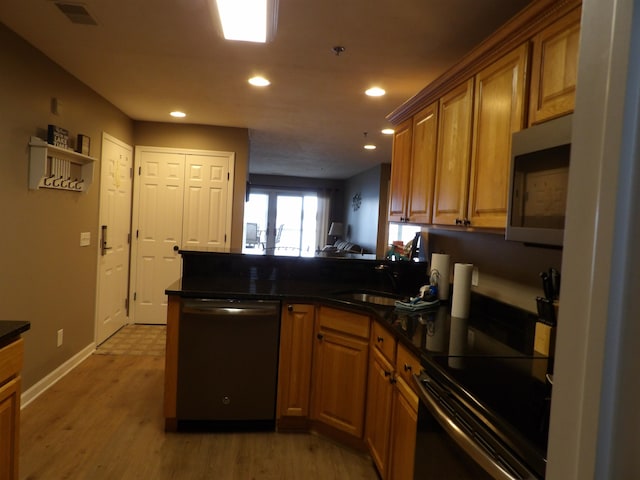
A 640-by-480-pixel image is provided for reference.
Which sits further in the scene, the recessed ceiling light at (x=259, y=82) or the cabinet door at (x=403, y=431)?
the recessed ceiling light at (x=259, y=82)

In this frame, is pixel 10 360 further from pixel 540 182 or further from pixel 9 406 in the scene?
pixel 540 182

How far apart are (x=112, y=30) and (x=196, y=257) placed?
5.07 feet

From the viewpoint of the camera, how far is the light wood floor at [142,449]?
2275mm

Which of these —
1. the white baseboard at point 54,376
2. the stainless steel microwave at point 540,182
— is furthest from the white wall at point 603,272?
the white baseboard at point 54,376

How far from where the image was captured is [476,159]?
2.03 m

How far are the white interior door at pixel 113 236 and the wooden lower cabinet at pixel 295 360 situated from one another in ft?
8.15

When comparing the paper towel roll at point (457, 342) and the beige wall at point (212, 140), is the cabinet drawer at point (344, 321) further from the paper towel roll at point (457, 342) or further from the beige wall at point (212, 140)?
the beige wall at point (212, 140)

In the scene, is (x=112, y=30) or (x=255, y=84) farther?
(x=255, y=84)

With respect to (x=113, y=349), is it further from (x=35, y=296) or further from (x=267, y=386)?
(x=267, y=386)

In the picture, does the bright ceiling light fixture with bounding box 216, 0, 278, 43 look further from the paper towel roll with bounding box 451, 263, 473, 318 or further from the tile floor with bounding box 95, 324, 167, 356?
the tile floor with bounding box 95, 324, 167, 356

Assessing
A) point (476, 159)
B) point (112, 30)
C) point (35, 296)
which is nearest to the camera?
point (476, 159)

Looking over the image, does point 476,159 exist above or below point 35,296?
above

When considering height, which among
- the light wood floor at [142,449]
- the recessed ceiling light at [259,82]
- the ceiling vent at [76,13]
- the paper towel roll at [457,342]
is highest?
the recessed ceiling light at [259,82]

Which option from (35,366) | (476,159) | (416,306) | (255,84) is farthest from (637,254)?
(35,366)
